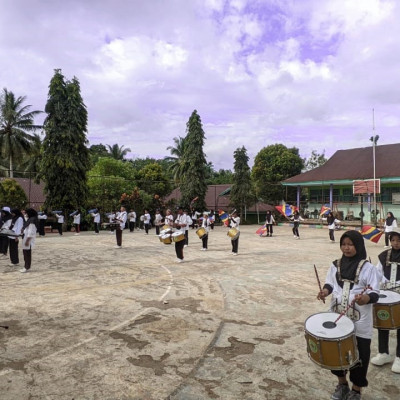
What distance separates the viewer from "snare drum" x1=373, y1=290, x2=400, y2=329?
3.79m

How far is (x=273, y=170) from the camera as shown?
35.9 meters

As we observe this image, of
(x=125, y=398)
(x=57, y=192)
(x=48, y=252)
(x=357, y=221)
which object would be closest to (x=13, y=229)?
(x=48, y=252)

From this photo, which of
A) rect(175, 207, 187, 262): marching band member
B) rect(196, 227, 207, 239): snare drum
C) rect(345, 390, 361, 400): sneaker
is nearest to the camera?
rect(345, 390, 361, 400): sneaker

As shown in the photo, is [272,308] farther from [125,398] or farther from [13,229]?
[13,229]

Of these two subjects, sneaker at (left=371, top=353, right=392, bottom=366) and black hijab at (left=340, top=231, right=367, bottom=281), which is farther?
sneaker at (left=371, top=353, right=392, bottom=366)

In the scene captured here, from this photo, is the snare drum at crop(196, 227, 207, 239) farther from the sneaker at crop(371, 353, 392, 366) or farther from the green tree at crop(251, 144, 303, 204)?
the green tree at crop(251, 144, 303, 204)

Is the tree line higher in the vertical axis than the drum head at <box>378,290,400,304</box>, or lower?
higher

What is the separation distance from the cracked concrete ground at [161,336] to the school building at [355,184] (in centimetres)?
1944

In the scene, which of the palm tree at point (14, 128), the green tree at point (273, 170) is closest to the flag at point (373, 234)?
the green tree at point (273, 170)

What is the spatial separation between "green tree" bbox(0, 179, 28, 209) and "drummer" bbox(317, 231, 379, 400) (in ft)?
76.0

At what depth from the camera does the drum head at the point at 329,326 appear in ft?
10.3

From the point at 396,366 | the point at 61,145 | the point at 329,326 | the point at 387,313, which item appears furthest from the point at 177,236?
the point at 61,145

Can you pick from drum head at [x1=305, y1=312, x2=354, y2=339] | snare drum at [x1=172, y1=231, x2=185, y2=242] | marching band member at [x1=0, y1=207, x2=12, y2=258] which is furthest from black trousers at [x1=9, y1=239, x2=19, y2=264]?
→ drum head at [x1=305, y1=312, x2=354, y2=339]

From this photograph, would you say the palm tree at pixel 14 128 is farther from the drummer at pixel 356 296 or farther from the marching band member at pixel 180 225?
the drummer at pixel 356 296
